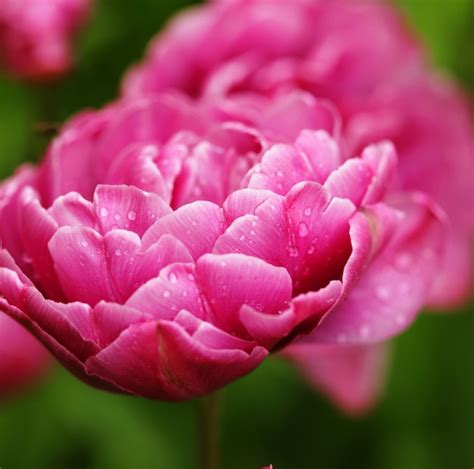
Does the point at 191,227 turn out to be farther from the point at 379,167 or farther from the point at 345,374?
the point at 345,374

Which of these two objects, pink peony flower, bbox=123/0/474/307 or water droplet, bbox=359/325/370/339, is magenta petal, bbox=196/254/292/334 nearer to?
water droplet, bbox=359/325/370/339

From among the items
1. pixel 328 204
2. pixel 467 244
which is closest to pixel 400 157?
pixel 467 244

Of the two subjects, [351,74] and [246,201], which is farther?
[351,74]

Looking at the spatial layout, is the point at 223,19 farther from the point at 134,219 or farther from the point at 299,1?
Answer: the point at 134,219

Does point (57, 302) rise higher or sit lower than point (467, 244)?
higher

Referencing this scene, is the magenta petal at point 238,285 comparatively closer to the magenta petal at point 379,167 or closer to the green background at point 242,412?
the magenta petal at point 379,167

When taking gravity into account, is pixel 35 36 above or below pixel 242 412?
above

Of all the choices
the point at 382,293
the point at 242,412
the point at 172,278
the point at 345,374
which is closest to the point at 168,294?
the point at 172,278
